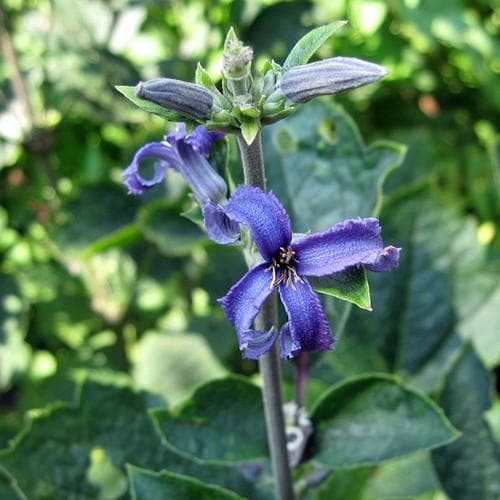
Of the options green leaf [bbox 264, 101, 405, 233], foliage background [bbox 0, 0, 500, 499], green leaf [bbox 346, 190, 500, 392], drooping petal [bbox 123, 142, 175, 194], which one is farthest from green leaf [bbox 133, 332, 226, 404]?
drooping petal [bbox 123, 142, 175, 194]

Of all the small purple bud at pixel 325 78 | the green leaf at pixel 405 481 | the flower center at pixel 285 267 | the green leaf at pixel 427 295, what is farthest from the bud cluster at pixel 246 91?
the green leaf at pixel 405 481

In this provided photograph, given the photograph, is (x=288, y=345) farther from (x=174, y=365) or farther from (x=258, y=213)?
(x=174, y=365)

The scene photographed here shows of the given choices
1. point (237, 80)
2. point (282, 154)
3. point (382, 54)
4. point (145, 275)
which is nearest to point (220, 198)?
point (237, 80)

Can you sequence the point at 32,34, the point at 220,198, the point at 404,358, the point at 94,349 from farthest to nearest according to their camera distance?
1. the point at 94,349
2. the point at 32,34
3. the point at 404,358
4. the point at 220,198

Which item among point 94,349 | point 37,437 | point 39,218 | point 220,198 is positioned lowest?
point 37,437

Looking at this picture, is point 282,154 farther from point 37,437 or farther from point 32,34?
point 32,34

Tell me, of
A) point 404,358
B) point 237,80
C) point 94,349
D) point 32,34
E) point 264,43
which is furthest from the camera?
point 94,349

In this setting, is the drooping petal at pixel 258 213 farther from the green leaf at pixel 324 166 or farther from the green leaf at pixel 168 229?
the green leaf at pixel 168 229

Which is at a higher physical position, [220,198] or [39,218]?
[39,218]
